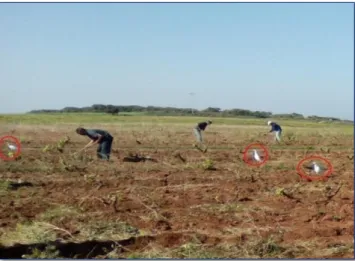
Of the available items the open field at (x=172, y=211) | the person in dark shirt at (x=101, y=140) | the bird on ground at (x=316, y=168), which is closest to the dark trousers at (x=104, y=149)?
the person in dark shirt at (x=101, y=140)

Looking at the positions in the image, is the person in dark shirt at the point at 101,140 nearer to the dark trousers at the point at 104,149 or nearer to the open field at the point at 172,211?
the dark trousers at the point at 104,149

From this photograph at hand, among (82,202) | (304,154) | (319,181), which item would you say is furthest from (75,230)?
(304,154)

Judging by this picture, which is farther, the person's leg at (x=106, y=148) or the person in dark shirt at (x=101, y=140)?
the person's leg at (x=106, y=148)

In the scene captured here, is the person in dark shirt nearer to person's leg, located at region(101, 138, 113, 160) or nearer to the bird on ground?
person's leg, located at region(101, 138, 113, 160)

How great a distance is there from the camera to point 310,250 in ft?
20.9

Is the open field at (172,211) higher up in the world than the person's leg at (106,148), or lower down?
lower down

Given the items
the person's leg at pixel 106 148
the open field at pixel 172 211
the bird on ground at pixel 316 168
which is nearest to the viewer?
the open field at pixel 172 211

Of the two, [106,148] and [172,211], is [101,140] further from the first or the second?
[172,211]

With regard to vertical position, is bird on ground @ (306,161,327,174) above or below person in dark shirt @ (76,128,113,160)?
below

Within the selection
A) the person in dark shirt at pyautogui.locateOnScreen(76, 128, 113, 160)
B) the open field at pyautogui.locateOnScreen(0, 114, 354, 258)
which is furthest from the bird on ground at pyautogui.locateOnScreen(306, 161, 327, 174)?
the person in dark shirt at pyautogui.locateOnScreen(76, 128, 113, 160)

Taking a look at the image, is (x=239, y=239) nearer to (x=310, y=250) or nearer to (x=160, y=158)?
(x=310, y=250)

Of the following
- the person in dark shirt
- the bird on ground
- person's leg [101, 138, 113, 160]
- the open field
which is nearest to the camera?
the open field

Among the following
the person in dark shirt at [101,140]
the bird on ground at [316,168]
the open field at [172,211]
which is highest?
the person in dark shirt at [101,140]

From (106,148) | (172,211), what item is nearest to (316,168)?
(106,148)
